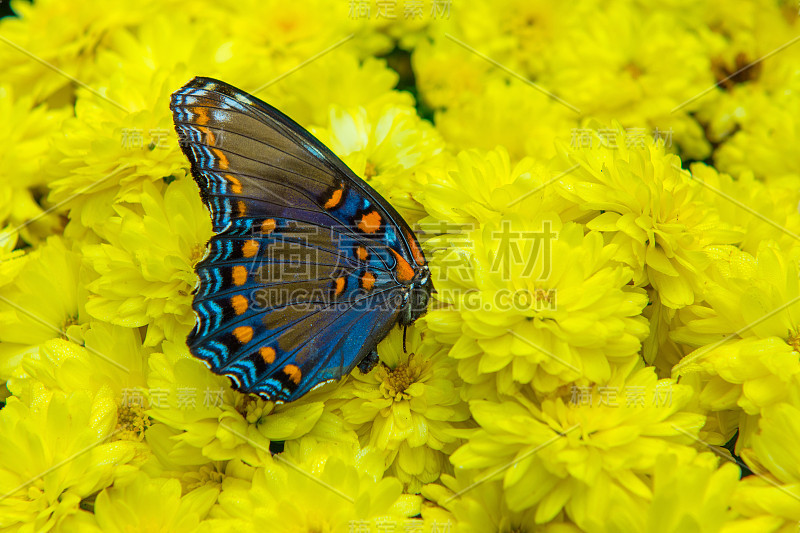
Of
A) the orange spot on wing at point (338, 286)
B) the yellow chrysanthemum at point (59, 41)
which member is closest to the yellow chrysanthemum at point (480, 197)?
the orange spot on wing at point (338, 286)

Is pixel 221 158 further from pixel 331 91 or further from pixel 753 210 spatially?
pixel 753 210

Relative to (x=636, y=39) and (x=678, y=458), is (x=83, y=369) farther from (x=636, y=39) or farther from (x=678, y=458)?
(x=636, y=39)

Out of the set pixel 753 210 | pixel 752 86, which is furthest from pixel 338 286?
pixel 752 86

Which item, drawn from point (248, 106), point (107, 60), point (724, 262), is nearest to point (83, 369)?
point (248, 106)

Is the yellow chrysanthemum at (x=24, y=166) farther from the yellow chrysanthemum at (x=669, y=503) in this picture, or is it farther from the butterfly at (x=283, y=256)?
the yellow chrysanthemum at (x=669, y=503)

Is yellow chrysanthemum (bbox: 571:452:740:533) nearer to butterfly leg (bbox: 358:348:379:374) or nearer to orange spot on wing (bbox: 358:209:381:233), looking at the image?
butterfly leg (bbox: 358:348:379:374)

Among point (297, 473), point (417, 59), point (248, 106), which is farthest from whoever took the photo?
point (417, 59)
